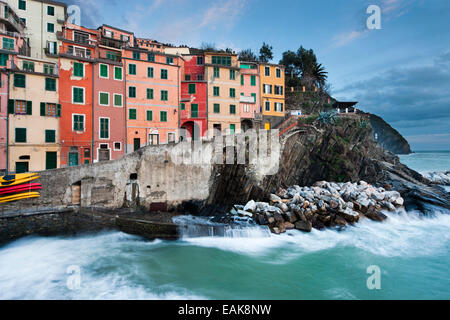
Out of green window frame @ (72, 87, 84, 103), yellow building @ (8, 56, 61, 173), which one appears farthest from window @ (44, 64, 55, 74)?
green window frame @ (72, 87, 84, 103)

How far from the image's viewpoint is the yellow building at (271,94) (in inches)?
1243

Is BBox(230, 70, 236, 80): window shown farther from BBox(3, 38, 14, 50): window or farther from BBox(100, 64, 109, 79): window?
BBox(3, 38, 14, 50): window

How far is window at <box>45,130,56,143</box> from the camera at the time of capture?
67.6 ft

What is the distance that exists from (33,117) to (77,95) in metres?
4.17

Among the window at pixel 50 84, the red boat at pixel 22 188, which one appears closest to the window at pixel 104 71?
the window at pixel 50 84

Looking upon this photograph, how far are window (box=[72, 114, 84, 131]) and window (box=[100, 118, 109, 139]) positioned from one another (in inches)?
66.0

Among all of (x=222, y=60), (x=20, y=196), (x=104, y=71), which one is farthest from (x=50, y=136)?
(x=222, y=60)

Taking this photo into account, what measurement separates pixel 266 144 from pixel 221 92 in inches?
465

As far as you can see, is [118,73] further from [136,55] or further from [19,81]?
[19,81]

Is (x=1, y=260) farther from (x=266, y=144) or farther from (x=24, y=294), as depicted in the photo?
(x=266, y=144)

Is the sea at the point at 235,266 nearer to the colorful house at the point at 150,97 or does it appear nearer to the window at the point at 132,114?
the colorful house at the point at 150,97

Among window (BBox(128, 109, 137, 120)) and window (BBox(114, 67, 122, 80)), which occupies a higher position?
window (BBox(114, 67, 122, 80))
